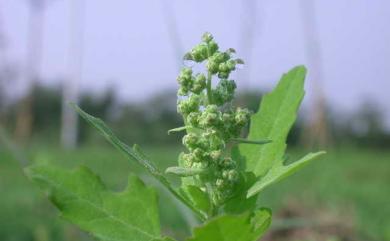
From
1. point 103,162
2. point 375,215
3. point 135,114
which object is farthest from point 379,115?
point 375,215

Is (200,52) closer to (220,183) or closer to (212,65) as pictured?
(212,65)

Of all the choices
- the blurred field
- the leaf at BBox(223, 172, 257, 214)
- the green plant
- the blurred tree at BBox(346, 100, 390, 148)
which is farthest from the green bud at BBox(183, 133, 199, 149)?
the blurred tree at BBox(346, 100, 390, 148)

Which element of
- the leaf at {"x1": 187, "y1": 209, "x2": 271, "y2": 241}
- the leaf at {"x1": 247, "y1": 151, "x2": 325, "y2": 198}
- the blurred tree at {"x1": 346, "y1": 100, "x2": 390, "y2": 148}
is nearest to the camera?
the leaf at {"x1": 187, "y1": 209, "x2": 271, "y2": 241}

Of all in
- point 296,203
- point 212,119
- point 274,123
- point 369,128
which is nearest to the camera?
point 212,119

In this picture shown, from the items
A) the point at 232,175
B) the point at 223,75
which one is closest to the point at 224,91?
the point at 223,75

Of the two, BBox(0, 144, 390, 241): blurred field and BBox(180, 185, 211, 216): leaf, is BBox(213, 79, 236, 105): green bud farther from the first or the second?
BBox(0, 144, 390, 241): blurred field

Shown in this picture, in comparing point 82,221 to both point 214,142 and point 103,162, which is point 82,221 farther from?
point 103,162
